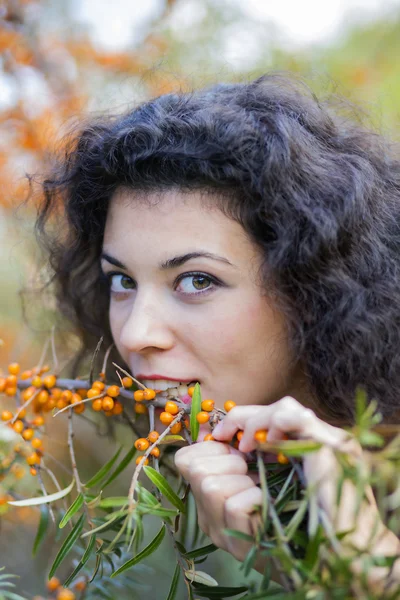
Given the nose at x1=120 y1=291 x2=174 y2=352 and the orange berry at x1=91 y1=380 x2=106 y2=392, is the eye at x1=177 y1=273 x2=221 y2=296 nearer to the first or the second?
the nose at x1=120 y1=291 x2=174 y2=352

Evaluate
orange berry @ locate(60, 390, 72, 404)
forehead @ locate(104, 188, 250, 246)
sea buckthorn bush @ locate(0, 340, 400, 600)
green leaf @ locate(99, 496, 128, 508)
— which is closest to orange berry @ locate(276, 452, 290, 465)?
sea buckthorn bush @ locate(0, 340, 400, 600)

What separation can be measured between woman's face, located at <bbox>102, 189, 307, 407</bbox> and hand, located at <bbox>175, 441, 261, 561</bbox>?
0.78 ft

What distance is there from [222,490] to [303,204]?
600mm

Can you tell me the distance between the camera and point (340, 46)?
4312 mm

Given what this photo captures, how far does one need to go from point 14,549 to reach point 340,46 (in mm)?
4122

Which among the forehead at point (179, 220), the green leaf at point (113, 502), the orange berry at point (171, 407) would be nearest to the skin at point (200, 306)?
the forehead at point (179, 220)

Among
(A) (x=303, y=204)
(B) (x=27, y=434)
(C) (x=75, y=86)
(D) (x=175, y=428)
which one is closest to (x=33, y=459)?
(B) (x=27, y=434)

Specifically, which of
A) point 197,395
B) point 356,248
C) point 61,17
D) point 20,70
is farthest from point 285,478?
point 61,17

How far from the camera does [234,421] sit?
0.93m

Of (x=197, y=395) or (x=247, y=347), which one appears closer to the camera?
(x=197, y=395)

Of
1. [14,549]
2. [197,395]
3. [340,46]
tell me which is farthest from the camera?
[340,46]

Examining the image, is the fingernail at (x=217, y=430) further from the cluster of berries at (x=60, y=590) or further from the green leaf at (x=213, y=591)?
the cluster of berries at (x=60, y=590)

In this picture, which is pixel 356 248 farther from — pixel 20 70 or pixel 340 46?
pixel 340 46

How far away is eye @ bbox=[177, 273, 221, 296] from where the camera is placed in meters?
1.15
